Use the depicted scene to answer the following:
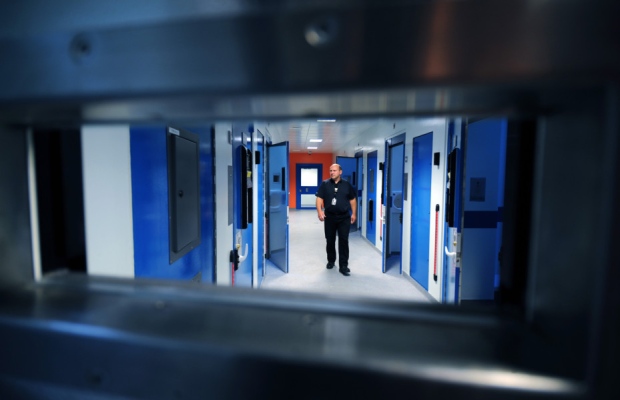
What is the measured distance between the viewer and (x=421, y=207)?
4.27m

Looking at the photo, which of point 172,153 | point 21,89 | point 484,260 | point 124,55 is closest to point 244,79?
point 124,55

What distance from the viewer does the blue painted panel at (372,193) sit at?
702 cm

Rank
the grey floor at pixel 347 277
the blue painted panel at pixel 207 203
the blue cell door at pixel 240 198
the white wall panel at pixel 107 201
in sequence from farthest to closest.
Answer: the grey floor at pixel 347 277 < the blue cell door at pixel 240 198 < the blue painted panel at pixel 207 203 < the white wall panel at pixel 107 201

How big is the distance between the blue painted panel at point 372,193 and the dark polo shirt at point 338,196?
2096 mm

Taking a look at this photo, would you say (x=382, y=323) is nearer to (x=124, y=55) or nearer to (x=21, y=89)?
(x=124, y=55)

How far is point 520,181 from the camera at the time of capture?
1.57 ft

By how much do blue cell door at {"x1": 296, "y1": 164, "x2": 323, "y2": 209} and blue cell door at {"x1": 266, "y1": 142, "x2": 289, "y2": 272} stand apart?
8914 millimetres

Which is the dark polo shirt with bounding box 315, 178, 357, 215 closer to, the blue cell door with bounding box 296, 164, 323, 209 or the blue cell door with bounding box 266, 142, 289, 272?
the blue cell door with bounding box 266, 142, 289, 272

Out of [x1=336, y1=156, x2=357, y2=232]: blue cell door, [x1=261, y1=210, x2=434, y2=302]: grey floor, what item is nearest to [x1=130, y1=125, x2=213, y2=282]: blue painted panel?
[x1=261, y1=210, x2=434, y2=302]: grey floor

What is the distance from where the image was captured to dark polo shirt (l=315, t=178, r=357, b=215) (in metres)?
4.89

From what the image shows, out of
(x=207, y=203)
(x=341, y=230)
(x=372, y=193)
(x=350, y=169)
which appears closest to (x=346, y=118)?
(x=207, y=203)

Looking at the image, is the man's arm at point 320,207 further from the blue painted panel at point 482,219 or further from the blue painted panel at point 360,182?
the blue painted panel at point 360,182

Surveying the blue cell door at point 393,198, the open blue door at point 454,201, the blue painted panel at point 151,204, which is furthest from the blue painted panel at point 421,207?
the blue painted panel at point 151,204

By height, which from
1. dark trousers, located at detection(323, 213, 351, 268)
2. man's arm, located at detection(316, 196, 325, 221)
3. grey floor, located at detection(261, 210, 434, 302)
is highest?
man's arm, located at detection(316, 196, 325, 221)
